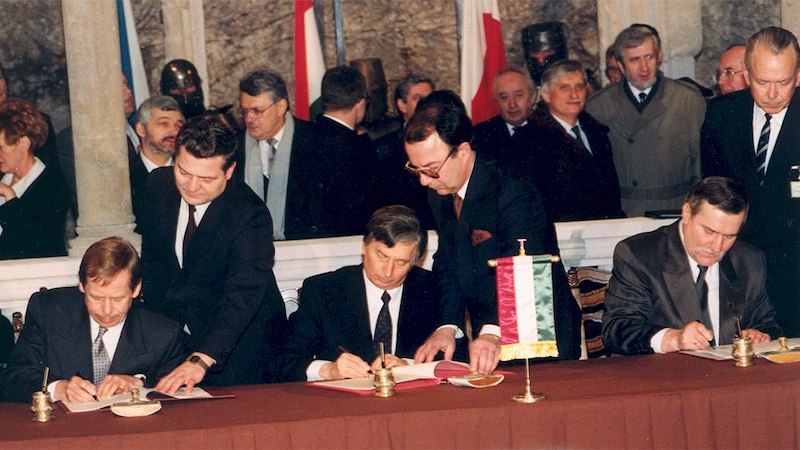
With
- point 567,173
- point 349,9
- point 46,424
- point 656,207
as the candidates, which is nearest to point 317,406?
point 46,424

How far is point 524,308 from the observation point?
421 centimetres

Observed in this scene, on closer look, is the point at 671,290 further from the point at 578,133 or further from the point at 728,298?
the point at 578,133

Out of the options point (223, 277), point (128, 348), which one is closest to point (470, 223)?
point (223, 277)

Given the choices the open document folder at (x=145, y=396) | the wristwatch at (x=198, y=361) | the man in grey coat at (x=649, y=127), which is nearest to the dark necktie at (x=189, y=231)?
the wristwatch at (x=198, y=361)

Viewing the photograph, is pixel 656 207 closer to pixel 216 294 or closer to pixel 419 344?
pixel 419 344

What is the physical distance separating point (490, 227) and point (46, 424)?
1678 mm

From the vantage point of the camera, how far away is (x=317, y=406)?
4.22 m

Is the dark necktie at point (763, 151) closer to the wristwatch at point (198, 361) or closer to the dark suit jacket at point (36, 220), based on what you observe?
the wristwatch at point (198, 361)

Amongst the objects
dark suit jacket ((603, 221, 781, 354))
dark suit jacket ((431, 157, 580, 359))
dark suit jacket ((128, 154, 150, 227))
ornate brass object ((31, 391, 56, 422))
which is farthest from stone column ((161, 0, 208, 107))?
ornate brass object ((31, 391, 56, 422))

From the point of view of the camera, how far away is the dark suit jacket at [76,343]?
4715 millimetres

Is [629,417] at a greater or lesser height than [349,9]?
lesser

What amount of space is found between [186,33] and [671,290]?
550 centimetres

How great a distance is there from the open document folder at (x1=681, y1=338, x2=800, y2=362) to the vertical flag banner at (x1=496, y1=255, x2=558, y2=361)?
0.75 m

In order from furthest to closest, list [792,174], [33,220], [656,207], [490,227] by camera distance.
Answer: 1. [656,207]
2. [33,220]
3. [792,174]
4. [490,227]
